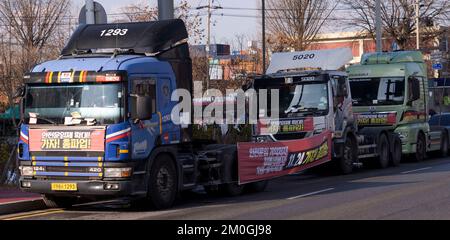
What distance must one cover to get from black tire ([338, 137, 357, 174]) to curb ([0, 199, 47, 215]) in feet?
30.6

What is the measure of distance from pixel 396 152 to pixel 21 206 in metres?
13.7

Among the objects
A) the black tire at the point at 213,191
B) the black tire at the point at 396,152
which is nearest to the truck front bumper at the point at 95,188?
the black tire at the point at 213,191

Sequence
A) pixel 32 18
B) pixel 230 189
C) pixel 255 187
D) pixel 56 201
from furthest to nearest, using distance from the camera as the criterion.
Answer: pixel 32 18 < pixel 255 187 < pixel 230 189 < pixel 56 201

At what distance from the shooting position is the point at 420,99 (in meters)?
24.3

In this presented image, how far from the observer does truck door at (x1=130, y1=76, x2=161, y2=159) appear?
12750 millimetres

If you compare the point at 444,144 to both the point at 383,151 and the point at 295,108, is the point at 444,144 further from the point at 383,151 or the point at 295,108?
the point at 295,108

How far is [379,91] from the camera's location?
23312 millimetres

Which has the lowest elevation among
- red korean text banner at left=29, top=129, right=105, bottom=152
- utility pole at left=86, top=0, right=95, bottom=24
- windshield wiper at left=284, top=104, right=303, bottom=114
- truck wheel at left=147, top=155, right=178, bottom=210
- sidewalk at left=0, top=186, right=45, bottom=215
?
sidewalk at left=0, top=186, right=45, bottom=215

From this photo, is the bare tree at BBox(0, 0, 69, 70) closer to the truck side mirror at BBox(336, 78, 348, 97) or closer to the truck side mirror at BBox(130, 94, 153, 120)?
the truck side mirror at BBox(336, 78, 348, 97)

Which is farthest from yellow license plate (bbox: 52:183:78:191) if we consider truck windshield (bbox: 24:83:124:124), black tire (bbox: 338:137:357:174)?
black tire (bbox: 338:137:357:174)

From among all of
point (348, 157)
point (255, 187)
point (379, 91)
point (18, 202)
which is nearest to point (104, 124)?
point (18, 202)

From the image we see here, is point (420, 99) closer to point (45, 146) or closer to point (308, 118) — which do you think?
point (308, 118)

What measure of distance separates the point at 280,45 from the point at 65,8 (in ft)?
44.4
